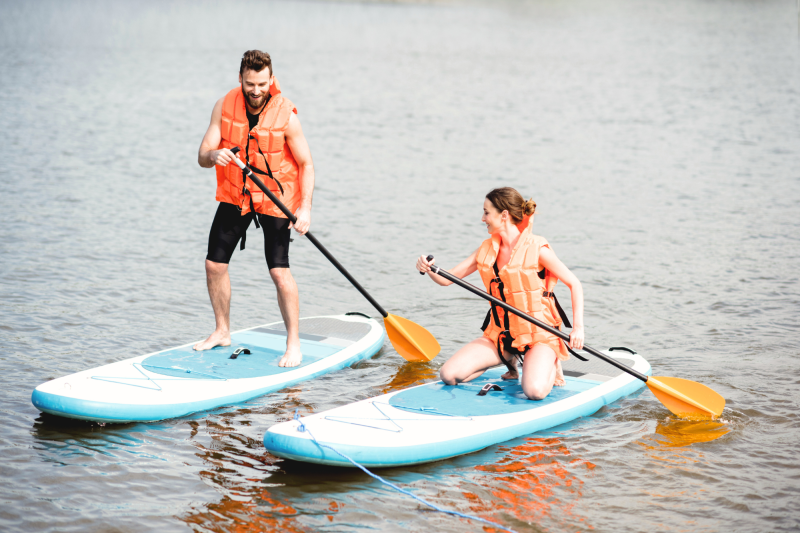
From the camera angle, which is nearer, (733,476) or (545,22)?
(733,476)

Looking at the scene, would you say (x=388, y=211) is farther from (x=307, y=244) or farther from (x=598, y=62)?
(x=598, y=62)

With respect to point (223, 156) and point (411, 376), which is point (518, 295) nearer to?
point (411, 376)

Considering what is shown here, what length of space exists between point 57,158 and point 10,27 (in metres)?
21.6

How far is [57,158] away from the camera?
13.7 metres

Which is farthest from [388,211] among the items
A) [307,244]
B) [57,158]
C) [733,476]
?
[733,476]

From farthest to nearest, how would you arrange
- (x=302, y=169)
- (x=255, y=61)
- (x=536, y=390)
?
(x=302, y=169) → (x=255, y=61) → (x=536, y=390)

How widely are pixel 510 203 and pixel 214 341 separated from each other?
7.60 ft

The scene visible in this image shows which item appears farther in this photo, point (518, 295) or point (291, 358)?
point (291, 358)

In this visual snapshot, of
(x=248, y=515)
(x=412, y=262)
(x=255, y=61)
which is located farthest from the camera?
(x=412, y=262)

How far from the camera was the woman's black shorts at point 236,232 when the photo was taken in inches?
221

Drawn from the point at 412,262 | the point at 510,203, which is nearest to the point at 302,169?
the point at 510,203

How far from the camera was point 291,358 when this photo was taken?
585cm

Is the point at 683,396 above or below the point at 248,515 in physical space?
above

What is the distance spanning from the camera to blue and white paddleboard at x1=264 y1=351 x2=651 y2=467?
174 inches
